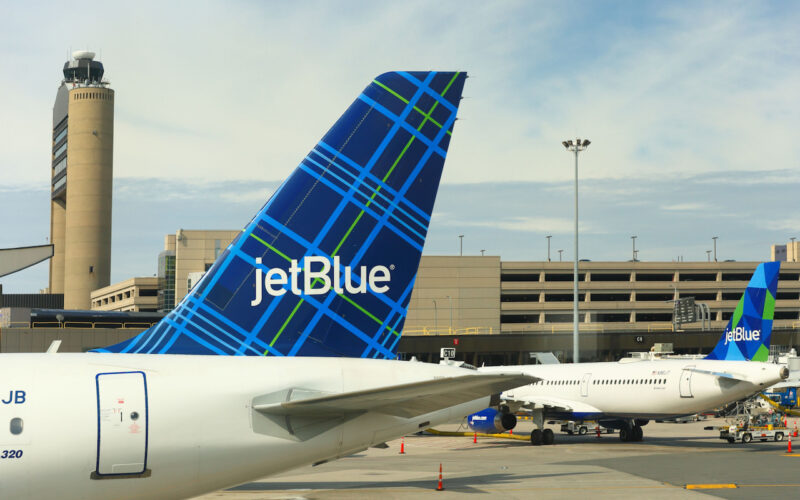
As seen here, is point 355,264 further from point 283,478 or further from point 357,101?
point 283,478

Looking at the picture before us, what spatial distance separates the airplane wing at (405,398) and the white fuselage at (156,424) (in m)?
0.29

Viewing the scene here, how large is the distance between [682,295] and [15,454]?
475ft

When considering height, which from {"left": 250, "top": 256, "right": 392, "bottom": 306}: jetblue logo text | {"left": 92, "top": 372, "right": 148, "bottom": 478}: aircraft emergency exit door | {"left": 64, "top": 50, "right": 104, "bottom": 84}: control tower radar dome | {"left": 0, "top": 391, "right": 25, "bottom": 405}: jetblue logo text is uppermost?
{"left": 64, "top": 50, "right": 104, "bottom": 84}: control tower radar dome

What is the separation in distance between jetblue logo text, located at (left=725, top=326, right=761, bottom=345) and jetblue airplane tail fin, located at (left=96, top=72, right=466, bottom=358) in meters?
29.8

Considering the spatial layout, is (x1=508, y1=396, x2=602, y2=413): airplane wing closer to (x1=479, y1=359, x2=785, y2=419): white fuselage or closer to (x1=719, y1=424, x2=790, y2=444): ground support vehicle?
(x1=479, y1=359, x2=785, y2=419): white fuselage

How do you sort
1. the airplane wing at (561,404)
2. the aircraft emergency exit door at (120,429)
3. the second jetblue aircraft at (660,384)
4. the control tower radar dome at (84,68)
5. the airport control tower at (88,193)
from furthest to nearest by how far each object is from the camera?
the control tower radar dome at (84,68)
the airport control tower at (88,193)
the airplane wing at (561,404)
the second jetblue aircraft at (660,384)
the aircraft emergency exit door at (120,429)

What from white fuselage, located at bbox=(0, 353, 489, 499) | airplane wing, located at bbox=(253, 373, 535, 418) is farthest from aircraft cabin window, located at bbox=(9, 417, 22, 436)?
airplane wing, located at bbox=(253, 373, 535, 418)

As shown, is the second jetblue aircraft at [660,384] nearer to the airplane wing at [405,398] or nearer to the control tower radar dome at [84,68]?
the airplane wing at [405,398]

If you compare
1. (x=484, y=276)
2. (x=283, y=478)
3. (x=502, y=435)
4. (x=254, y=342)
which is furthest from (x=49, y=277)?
(x=254, y=342)

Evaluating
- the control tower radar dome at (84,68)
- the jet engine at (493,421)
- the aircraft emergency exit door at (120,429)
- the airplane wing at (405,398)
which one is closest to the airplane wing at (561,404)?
the jet engine at (493,421)

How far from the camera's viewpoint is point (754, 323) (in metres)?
37.5

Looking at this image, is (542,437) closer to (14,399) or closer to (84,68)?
(14,399)

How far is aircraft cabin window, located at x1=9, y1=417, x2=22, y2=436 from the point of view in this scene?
930 cm

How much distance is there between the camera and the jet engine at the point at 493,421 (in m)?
39.0
